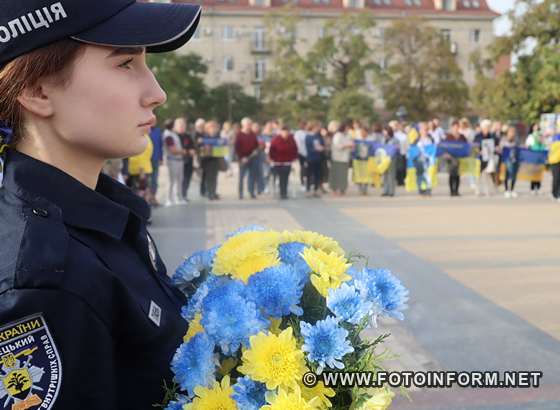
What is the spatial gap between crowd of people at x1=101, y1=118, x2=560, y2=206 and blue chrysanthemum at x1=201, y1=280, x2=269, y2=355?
12.5 metres

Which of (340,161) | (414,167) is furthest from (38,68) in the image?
(414,167)

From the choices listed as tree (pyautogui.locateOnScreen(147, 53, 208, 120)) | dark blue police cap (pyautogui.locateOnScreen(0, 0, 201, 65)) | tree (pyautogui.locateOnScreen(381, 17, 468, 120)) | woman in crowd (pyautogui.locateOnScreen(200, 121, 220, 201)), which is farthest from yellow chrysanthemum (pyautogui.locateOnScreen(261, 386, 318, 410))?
tree (pyautogui.locateOnScreen(147, 53, 208, 120))

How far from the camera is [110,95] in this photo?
1.31m

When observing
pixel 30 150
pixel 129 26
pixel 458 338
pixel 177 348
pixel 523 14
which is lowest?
pixel 458 338

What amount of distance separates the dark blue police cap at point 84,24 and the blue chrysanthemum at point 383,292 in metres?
0.59

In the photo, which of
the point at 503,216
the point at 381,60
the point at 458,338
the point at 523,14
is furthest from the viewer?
the point at 381,60

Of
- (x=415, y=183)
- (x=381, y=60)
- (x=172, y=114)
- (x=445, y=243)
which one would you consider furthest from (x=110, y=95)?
(x=381, y=60)

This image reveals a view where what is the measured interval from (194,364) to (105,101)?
51 centimetres

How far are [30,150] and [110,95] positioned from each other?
0.62 ft

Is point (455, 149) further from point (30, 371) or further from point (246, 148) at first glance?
point (30, 371)

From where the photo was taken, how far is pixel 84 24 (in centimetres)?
123

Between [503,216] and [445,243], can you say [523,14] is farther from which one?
[445,243]

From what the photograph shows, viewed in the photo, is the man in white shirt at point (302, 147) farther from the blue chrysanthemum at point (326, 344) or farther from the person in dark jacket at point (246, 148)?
the blue chrysanthemum at point (326, 344)

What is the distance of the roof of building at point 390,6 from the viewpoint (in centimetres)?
7700
